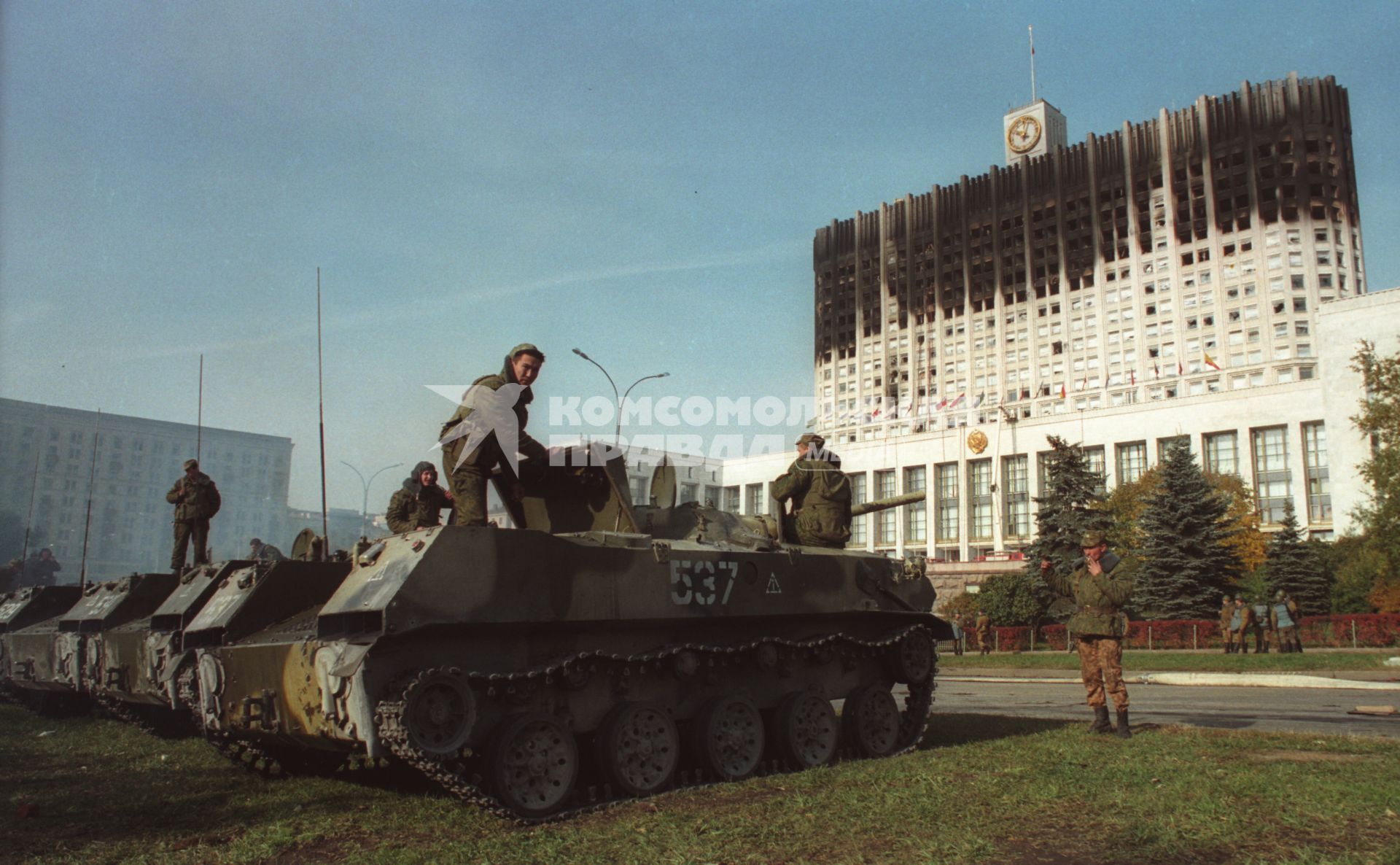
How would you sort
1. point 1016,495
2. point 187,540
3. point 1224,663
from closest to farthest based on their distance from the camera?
point 187,540 → point 1224,663 → point 1016,495

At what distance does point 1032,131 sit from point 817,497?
125 m

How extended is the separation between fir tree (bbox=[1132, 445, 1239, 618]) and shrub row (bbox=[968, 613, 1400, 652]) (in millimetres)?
5687

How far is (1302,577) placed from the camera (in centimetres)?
4656

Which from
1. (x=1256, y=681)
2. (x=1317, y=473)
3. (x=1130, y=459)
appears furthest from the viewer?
(x=1130, y=459)

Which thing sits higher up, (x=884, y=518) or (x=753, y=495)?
(x=753, y=495)

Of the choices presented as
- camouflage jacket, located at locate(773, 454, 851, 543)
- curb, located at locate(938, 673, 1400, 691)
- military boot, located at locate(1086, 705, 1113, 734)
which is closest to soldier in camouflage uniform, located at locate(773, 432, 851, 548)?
camouflage jacket, located at locate(773, 454, 851, 543)

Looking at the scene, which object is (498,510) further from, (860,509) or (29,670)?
(29,670)

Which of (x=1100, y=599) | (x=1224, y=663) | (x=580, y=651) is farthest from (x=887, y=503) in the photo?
(x=1224, y=663)

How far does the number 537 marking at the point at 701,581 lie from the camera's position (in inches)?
358

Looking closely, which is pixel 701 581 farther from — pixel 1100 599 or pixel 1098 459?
pixel 1098 459

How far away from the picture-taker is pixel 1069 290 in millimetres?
110375

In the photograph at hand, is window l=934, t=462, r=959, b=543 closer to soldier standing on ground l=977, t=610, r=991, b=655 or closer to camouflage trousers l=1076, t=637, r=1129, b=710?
soldier standing on ground l=977, t=610, r=991, b=655

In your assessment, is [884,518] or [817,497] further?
[884,518]

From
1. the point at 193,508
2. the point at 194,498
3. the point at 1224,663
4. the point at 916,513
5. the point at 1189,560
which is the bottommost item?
the point at 1224,663
